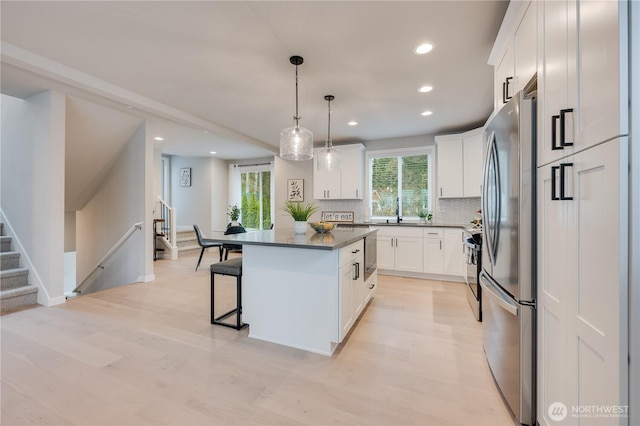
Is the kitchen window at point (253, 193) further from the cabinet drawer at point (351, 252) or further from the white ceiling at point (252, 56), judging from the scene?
the cabinet drawer at point (351, 252)

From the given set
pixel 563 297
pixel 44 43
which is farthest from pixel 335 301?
pixel 44 43

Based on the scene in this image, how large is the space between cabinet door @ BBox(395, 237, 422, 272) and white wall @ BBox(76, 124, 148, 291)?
4119 mm

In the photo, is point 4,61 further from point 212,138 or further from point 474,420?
point 474,420

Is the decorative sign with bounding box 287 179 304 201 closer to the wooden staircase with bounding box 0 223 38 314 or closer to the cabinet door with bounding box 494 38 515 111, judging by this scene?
the wooden staircase with bounding box 0 223 38 314

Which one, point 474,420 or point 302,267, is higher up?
point 302,267

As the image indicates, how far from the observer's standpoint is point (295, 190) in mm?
6395

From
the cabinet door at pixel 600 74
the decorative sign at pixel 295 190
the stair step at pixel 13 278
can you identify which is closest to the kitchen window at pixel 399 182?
the decorative sign at pixel 295 190

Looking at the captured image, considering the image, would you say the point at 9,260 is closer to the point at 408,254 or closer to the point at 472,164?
the point at 408,254

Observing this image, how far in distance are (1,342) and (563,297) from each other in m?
4.05

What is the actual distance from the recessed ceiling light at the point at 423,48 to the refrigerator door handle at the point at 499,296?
6.50 feet

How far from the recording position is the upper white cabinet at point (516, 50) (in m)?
1.52

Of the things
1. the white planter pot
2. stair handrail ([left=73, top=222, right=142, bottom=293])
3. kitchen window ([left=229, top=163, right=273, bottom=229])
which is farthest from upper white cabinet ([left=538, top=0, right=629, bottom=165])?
kitchen window ([left=229, top=163, right=273, bottom=229])

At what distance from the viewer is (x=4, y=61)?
8.24 feet

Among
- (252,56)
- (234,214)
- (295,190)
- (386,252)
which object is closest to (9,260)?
(252,56)
